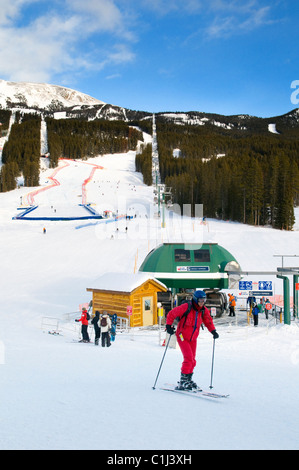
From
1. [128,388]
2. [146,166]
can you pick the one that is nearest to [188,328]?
[128,388]

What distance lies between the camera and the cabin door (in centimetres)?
1594

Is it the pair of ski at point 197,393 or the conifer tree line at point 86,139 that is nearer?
the pair of ski at point 197,393

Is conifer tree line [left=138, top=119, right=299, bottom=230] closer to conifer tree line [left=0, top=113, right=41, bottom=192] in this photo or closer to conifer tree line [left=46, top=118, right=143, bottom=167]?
conifer tree line [left=0, top=113, right=41, bottom=192]

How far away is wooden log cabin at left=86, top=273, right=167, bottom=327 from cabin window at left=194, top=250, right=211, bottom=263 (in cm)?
201

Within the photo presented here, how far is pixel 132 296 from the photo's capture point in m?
15.4

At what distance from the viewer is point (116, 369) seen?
7.30m

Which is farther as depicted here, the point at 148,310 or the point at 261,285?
the point at 261,285

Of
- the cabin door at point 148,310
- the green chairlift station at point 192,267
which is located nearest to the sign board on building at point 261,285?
the green chairlift station at point 192,267

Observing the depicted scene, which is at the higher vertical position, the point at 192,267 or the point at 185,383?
the point at 192,267

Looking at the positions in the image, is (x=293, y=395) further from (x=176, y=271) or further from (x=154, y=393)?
(x=176, y=271)

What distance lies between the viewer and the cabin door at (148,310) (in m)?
15.9

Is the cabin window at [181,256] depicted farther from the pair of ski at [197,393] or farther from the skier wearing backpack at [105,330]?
the pair of ski at [197,393]

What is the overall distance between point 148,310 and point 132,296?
1215 mm

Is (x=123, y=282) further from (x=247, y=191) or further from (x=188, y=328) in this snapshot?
(x=247, y=191)
